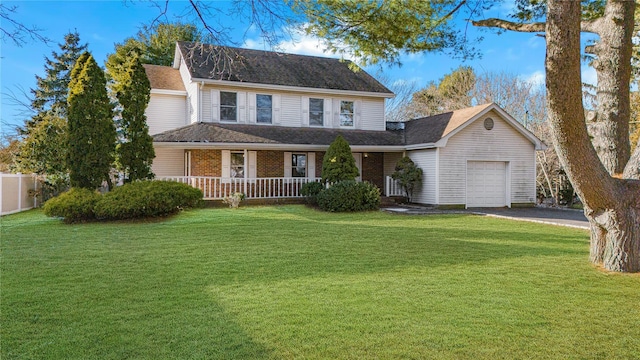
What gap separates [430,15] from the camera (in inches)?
408

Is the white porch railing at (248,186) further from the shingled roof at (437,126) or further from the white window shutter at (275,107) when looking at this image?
the shingled roof at (437,126)

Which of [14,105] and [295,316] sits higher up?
[14,105]

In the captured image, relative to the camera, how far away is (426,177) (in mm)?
17875

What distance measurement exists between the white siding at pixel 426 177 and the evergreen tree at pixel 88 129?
41.4 ft

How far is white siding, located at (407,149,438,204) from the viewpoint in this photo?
1741 cm

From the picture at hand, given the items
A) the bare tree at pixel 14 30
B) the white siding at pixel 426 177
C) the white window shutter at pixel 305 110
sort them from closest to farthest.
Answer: the bare tree at pixel 14 30 < the white siding at pixel 426 177 < the white window shutter at pixel 305 110

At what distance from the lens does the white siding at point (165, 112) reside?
64.3ft

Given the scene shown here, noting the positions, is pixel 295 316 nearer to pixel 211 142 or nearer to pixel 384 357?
pixel 384 357

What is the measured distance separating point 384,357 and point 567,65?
4.47 meters

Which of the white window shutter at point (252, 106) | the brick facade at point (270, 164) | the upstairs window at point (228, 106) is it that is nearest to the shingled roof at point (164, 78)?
the upstairs window at point (228, 106)

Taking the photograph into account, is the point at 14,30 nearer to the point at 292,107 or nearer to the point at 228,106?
the point at 228,106

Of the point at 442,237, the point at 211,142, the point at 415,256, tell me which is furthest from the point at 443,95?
the point at 415,256

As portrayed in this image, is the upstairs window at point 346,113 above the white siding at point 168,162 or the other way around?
above

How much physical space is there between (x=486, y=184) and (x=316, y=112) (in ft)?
29.0
